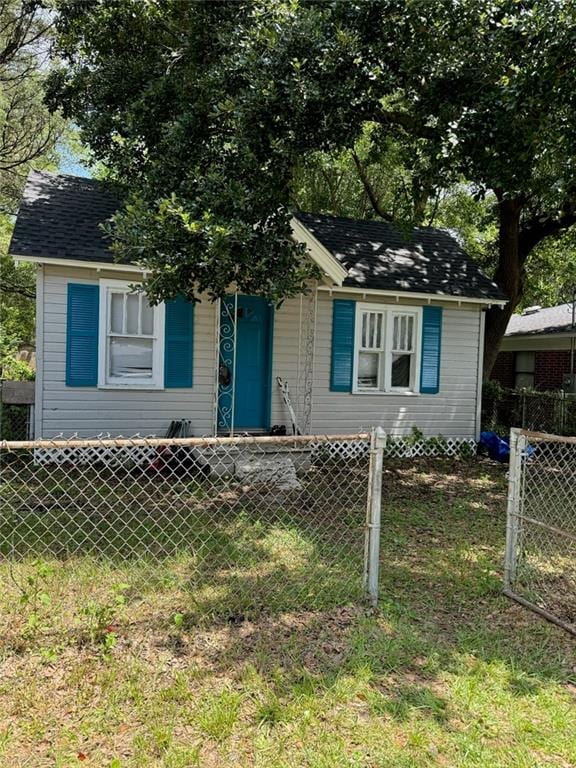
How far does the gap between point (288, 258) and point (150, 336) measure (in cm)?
299

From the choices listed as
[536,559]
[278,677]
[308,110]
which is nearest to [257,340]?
[308,110]

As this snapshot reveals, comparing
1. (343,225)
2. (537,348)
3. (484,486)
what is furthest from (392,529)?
(537,348)

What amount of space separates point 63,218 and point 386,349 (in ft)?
19.3

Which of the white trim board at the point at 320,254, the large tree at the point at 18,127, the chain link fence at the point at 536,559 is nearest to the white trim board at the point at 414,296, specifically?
→ the white trim board at the point at 320,254

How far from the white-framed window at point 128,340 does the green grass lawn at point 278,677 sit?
14.1 feet

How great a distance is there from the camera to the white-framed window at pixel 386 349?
32.9 feet

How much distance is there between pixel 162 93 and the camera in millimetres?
7738

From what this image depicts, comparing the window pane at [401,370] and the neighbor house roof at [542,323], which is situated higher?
the neighbor house roof at [542,323]

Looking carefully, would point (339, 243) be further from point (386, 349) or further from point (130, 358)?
point (130, 358)

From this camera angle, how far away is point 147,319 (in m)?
8.56

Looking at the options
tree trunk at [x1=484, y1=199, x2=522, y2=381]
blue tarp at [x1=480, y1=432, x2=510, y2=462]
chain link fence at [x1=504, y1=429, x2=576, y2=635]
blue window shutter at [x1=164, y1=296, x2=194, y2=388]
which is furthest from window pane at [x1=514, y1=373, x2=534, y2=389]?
chain link fence at [x1=504, y1=429, x2=576, y2=635]

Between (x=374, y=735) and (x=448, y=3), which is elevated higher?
(x=448, y=3)

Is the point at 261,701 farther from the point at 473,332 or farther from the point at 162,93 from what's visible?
A: the point at 473,332

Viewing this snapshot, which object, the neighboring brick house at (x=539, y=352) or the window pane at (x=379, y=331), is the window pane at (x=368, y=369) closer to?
the window pane at (x=379, y=331)
